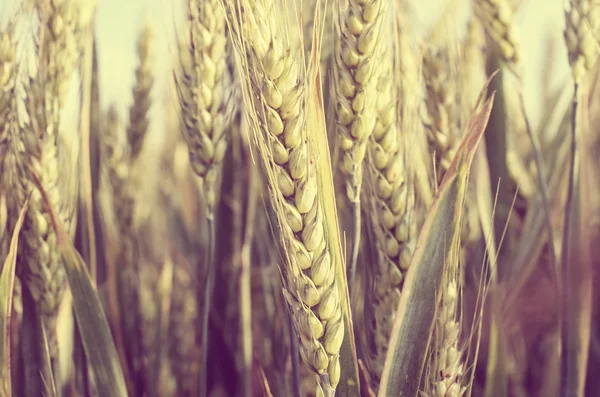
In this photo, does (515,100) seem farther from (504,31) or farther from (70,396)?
(70,396)

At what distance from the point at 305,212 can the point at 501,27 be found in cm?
37

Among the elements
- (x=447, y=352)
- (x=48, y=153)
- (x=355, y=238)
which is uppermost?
(x=48, y=153)

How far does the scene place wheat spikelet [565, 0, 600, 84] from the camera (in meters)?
0.60

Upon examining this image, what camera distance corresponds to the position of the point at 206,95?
1.91 feet

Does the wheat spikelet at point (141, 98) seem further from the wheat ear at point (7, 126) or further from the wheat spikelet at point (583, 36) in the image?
the wheat spikelet at point (583, 36)

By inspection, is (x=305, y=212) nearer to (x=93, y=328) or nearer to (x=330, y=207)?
(x=330, y=207)

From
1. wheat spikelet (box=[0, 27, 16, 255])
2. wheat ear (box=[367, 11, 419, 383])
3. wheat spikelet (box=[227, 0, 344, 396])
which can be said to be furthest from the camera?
wheat spikelet (box=[0, 27, 16, 255])

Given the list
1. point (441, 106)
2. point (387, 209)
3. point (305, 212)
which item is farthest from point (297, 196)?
point (441, 106)

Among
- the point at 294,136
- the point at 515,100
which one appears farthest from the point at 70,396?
the point at 515,100

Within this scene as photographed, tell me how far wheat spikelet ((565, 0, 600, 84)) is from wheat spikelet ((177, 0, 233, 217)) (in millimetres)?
392

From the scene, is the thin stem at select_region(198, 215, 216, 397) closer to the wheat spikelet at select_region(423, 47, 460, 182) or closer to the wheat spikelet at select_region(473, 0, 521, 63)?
the wheat spikelet at select_region(423, 47, 460, 182)

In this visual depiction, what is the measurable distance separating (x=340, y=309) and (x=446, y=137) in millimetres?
271

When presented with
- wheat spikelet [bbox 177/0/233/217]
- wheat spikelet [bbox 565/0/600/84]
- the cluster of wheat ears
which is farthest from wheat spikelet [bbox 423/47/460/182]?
wheat spikelet [bbox 177/0/233/217]

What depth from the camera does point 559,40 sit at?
2.28 ft
